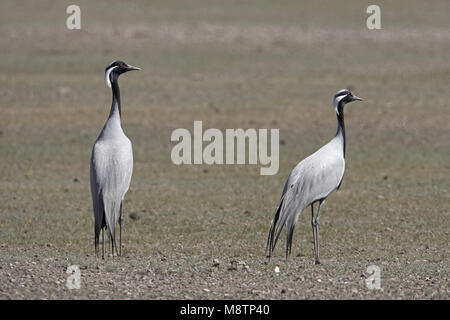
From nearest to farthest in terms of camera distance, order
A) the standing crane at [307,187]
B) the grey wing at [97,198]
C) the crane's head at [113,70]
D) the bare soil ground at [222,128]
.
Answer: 1. the bare soil ground at [222,128]
2. the standing crane at [307,187]
3. the grey wing at [97,198]
4. the crane's head at [113,70]

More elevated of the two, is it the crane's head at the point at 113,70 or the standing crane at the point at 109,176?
the crane's head at the point at 113,70

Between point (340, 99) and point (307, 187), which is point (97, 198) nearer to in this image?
point (307, 187)

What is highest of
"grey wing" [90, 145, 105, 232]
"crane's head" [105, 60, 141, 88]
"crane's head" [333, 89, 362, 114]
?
"crane's head" [105, 60, 141, 88]

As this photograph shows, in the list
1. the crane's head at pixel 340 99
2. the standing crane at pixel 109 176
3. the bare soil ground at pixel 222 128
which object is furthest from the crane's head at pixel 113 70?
the crane's head at pixel 340 99

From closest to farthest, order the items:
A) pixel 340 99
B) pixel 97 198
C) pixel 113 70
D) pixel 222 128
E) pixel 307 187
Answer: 1. pixel 307 187
2. pixel 97 198
3. pixel 340 99
4. pixel 113 70
5. pixel 222 128

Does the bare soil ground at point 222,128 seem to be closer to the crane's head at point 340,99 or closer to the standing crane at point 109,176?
the standing crane at point 109,176

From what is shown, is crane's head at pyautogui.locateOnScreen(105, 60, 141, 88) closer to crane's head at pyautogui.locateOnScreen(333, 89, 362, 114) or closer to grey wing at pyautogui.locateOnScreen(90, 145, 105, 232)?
grey wing at pyautogui.locateOnScreen(90, 145, 105, 232)

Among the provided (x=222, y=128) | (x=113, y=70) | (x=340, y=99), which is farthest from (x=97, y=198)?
(x=222, y=128)

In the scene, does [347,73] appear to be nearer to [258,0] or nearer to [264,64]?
[264,64]

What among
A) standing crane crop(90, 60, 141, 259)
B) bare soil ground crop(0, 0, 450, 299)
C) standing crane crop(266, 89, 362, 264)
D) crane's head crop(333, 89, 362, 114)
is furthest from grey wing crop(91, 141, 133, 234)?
crane's head crop(333, 89, 362, 114)
